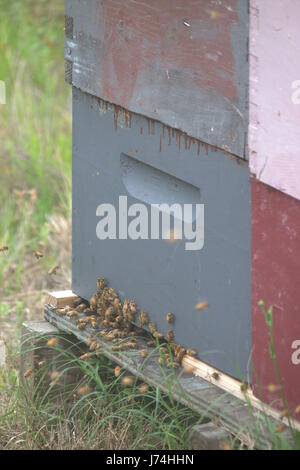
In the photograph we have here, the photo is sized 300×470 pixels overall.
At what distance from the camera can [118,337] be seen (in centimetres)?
248

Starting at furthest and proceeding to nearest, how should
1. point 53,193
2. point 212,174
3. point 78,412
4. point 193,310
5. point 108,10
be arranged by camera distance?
point 53,193, point 78,412, point 108,10, point 193,310, point 212,174

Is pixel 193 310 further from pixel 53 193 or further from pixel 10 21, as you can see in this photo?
pixel 10 21

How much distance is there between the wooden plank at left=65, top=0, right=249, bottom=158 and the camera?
75.4 inches

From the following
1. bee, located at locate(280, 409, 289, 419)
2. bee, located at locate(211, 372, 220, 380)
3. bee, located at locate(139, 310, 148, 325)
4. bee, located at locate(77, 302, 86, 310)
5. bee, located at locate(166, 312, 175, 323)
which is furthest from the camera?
bee, located at locate(77, 302, 86, 310)

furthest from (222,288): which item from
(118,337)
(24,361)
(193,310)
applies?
(24,361)

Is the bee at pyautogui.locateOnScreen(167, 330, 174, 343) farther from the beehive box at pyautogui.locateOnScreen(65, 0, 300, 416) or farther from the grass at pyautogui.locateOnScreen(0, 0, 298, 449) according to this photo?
the grass at pyautogui.locateOnScreen(0, 0, 298, 449)

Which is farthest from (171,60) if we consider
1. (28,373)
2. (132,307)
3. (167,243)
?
(28,373)

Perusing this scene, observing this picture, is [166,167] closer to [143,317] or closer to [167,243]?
[167,243]

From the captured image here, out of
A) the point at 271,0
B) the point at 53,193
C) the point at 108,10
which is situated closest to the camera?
the point at 271,0

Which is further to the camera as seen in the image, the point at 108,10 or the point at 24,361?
the point at 24,361

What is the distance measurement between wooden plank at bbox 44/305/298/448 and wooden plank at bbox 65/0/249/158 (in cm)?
68

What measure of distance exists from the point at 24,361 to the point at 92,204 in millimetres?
611

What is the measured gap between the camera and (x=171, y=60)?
2123 millimetres

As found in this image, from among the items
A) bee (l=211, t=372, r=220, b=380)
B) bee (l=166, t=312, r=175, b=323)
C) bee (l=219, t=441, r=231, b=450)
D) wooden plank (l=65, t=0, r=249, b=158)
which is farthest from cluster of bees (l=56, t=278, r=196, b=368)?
wooden plank (l=65, t=0, r=249, b=158)
